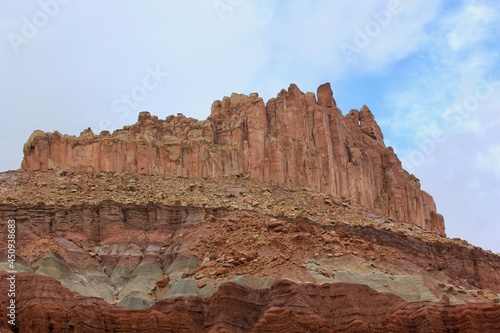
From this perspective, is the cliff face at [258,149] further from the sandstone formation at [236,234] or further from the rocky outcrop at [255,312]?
the rocky outcrop at [255,312]

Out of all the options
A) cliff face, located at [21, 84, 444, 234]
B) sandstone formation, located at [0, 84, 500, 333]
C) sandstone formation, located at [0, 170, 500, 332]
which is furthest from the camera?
cliff face, located at [21, 84, 444, 234]

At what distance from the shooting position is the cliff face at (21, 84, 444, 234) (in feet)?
289

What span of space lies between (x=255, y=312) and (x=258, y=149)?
37.6m

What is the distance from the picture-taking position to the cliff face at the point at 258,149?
289ft

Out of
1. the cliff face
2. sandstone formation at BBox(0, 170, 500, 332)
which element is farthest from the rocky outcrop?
the cliff face

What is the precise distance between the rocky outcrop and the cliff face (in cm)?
3317

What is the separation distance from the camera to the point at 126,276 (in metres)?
62.6

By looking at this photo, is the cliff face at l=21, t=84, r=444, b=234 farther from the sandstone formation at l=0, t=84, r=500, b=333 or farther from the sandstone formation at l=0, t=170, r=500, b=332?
the sandstone formation at l=0, t=170, r=500, b=332

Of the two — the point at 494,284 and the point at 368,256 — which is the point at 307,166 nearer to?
the point at 494,284

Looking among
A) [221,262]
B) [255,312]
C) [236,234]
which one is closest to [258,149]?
[236,234]

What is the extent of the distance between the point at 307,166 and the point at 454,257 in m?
19.7

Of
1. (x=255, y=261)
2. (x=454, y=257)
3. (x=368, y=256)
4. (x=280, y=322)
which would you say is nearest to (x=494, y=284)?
(x=454, y=257)

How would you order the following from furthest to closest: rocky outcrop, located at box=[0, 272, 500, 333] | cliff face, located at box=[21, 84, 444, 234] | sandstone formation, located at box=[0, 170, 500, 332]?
cliff face, located at box=[21, 84, 444, 234] < sandstone formation, located at box=[0, 170, 500, 332] < rocky outcrop, located at box=[0, 272, 500, 333]

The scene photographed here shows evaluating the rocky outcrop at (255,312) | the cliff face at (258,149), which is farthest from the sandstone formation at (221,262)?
the cliff face at (258,149)
